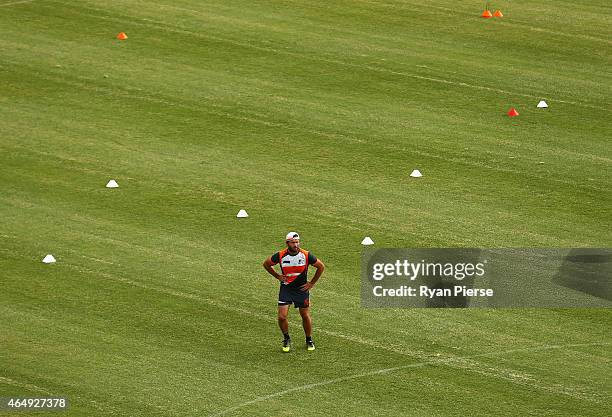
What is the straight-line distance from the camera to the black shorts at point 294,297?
18141mm

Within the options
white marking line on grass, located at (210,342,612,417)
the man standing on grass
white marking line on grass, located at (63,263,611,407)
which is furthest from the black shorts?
white marking line on grass, located at (210,342,612,417)

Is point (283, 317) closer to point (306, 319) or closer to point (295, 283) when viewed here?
point (306, 319)

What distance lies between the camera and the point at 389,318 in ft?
63.5

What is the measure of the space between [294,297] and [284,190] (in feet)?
19.1

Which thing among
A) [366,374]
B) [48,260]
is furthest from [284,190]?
[366,374]

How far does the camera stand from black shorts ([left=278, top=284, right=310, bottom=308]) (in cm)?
1814

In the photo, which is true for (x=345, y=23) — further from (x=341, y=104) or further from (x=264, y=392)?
(x=264, y=392)

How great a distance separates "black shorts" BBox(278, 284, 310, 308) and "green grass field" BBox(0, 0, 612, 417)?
74 cm

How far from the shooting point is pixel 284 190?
2377cm

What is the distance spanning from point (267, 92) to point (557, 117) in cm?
648

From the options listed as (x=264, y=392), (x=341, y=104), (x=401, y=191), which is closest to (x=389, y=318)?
(x=264, y=392)

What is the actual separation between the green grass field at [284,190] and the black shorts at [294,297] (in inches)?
29.3

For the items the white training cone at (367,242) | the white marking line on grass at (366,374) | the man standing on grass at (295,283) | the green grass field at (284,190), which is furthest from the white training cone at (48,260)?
the white marking line on grass at (366,374)

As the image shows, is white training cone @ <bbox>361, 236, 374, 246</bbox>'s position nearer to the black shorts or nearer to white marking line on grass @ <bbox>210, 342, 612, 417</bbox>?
the black shorts
